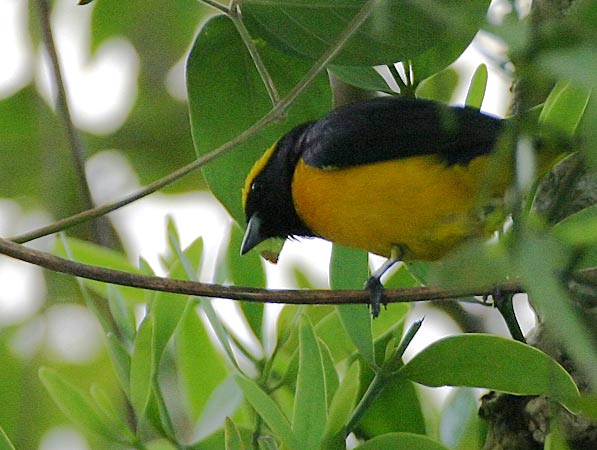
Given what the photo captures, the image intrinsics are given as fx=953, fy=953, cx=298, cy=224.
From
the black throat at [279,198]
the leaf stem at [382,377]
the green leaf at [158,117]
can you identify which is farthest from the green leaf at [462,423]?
the green leaf at [158,117]

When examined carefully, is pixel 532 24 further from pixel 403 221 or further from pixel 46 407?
pixel 46 407

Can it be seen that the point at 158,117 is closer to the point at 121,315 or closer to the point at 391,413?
the point at 121,315

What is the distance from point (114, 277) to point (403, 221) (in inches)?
28.3

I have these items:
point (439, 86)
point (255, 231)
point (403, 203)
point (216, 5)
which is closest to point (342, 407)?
point (216, 5)

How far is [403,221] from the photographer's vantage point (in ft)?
4.59

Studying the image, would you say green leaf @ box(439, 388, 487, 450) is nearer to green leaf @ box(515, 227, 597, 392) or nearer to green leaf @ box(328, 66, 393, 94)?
green leaf @ box(328, 66, 393, 94)

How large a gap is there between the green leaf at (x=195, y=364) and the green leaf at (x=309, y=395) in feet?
1.07

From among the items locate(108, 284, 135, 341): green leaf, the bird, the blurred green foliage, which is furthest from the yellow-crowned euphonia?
locate(108, 284, 135, 341): green leaf

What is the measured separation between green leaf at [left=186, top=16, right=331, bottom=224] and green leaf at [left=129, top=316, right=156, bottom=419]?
216 mm

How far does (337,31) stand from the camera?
0.88 m

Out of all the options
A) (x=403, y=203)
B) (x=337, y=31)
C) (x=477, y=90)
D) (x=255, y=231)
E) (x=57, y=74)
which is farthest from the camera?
(x=255, y=231)

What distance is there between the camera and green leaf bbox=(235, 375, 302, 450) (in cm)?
82

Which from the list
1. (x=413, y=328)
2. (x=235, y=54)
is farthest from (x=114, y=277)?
(x=235, y=54)

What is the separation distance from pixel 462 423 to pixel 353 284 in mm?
196
